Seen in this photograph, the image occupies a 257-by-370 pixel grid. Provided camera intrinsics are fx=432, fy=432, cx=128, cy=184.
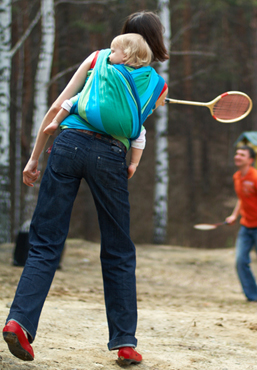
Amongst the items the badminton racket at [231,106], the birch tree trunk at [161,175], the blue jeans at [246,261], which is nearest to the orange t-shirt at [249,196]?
the blue jeans at [246,261]

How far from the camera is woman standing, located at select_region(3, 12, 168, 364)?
96.9 inches

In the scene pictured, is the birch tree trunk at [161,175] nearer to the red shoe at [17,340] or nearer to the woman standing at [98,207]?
the woman standing at [98,207]

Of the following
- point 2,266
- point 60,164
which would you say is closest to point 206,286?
point 2,266

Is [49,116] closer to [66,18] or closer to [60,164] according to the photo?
[60,164]

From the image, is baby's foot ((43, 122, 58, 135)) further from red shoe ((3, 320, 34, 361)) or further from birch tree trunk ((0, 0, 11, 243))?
birch tree trunk ((0, 0, 11, 243))

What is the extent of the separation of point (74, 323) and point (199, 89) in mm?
24130

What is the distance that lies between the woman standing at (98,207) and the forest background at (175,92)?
17.7 feet

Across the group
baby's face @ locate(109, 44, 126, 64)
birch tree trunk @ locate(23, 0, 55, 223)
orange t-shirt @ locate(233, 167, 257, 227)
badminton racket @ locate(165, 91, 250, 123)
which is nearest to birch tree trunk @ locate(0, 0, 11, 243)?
birch tree trunk @ locate(23, 0, 55, 223)

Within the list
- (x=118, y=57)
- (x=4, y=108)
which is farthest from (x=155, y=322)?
(x=4, y=108)

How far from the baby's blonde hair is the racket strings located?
1353 millimetres

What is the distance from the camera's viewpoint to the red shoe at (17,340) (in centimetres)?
220

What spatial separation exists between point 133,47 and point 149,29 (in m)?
0.15

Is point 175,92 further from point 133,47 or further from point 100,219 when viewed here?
point 100,219

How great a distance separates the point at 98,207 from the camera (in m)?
2.57
